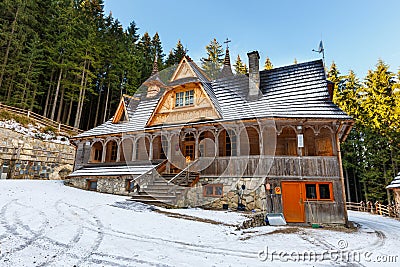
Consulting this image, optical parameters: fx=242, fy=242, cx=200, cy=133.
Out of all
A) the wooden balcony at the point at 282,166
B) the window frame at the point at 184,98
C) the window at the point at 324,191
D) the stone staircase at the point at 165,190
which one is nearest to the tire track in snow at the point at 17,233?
the stone staircase at the point at 165,190

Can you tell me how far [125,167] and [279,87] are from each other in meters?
11.3

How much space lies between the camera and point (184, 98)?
650 inches

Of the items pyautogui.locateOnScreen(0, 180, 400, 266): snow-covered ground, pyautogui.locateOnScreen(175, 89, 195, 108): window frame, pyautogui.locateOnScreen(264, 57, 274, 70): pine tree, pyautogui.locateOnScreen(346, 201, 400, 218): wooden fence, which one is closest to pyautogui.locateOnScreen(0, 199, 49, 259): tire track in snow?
pyautogui.locateOnScreen(0, 180, 400, 266): snow-covered ground

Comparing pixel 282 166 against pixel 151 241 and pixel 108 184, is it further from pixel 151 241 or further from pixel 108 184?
pixel 108 184

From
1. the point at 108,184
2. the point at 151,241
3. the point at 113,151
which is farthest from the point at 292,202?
the point at 113,151

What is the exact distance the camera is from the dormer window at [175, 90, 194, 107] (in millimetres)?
16273

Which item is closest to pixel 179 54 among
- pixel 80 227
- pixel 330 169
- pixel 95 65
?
pixel 95 65

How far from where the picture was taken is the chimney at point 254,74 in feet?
52.5

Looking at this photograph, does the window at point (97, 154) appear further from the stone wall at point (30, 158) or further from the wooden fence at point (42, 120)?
the wooden fence at point (42, 120)

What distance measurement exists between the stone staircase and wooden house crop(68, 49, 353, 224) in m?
0.05

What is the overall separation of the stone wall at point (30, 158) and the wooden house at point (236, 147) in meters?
5.02

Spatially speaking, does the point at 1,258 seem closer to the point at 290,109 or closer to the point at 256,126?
the point at 256,126

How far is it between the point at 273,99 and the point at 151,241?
11.5 meters

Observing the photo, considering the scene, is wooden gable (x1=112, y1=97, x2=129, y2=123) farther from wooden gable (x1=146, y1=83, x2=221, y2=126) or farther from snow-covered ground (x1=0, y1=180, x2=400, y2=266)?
snow-covered ground (x1=0, y1=180, x2=400, y2=266)
